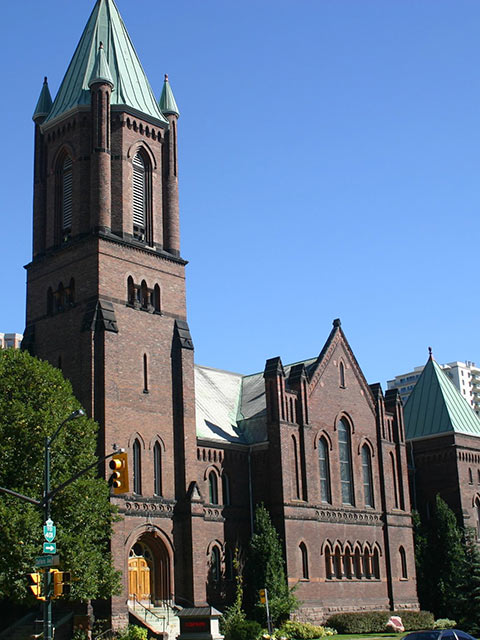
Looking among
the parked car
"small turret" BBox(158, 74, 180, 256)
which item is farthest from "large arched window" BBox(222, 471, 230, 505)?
the parked car

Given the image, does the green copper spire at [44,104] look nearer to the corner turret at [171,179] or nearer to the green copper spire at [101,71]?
the green copper spire at [101,71]

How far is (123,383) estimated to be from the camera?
1768 inches

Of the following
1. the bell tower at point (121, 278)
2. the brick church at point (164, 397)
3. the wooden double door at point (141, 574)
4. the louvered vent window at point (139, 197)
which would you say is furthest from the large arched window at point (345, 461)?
the louvered vent window at point (139, 197)

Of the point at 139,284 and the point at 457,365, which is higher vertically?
the point at 457,365

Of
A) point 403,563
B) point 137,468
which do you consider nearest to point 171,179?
point 137,468

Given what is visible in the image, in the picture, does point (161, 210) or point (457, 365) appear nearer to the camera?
point (161, 210)

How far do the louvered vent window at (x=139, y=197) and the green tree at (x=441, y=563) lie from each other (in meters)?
27.0

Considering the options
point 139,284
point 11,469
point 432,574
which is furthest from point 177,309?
point 432,574

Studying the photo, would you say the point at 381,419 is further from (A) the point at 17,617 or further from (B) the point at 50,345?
(A) the point at 17,617

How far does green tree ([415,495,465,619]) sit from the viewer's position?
57.0 meters

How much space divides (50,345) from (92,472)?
10.4 metres

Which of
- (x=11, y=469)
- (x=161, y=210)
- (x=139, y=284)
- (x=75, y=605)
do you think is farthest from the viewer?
(x=161, y=210)

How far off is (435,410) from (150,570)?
2818cm

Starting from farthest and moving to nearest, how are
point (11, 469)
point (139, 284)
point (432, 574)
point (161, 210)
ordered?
point (432, 574) < point (161, 210) < point (139, 284) < point (11, 469)
